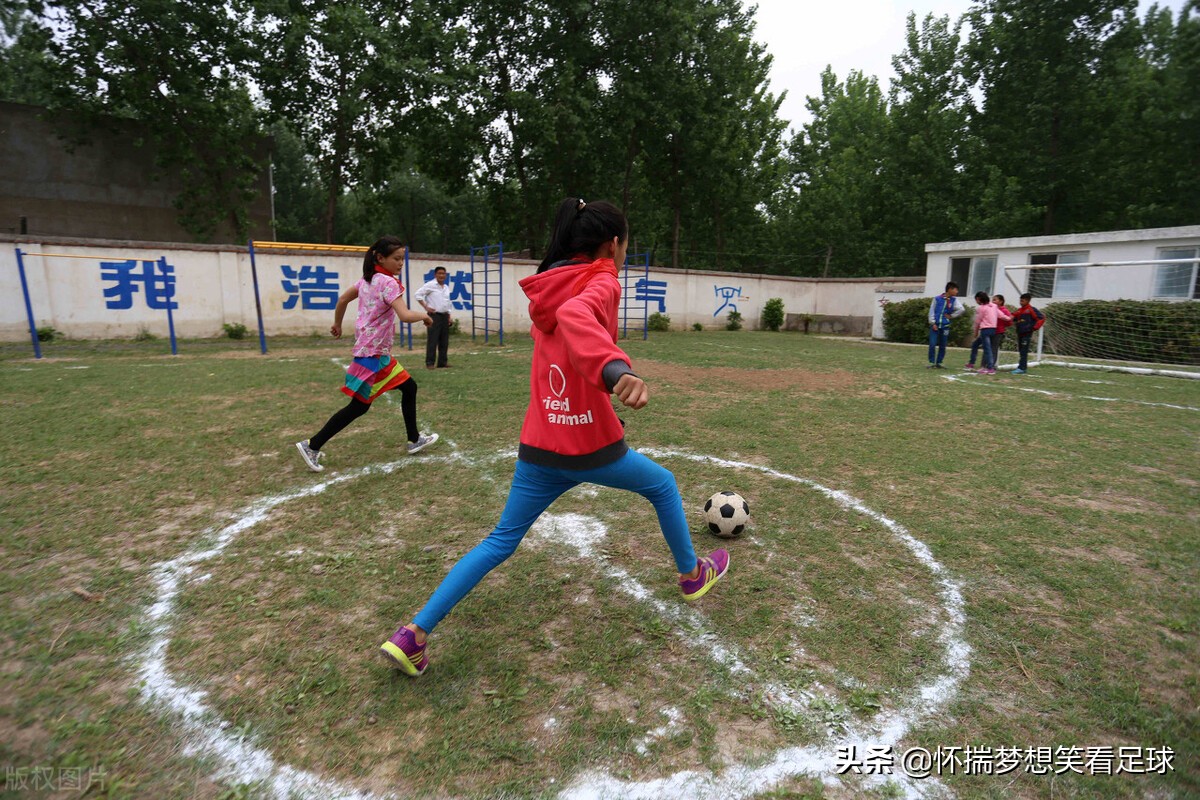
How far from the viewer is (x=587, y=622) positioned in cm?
300

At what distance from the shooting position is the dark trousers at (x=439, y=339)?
436 inches

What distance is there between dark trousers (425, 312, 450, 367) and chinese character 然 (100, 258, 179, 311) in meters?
7.31

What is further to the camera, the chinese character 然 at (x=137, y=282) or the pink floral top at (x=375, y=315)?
the chinese character 然 at (x=137, y=282)

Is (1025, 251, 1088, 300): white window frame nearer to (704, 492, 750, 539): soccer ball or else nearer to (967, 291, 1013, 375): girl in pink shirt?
(967, 291, 1013, 375): girl in pink shirt

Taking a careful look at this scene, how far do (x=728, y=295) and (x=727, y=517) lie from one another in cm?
2247

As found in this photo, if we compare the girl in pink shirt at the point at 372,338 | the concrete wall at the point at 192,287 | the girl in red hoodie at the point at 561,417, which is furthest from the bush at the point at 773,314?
the girl in red hoodie at the point at 561,417

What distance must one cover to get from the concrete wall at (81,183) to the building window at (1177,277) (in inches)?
1081

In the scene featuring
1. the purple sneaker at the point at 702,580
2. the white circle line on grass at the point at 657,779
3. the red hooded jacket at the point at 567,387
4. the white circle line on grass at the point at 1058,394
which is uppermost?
the red hooded jacket at the point at 567,387

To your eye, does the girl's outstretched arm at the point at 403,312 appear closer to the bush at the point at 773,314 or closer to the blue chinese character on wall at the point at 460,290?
the blue chinese character on wall at the point at 460,290

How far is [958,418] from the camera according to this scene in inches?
294

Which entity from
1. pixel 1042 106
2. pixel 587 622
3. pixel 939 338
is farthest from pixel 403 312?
pixel 1042 106

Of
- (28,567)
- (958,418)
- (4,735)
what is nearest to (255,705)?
(4,735)

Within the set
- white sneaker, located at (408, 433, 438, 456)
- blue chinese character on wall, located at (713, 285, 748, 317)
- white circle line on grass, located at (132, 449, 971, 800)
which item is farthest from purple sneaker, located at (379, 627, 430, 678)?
blue chinese character on wall, located at (713, 285, 748, 317)

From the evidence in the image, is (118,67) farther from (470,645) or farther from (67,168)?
(470,645)
